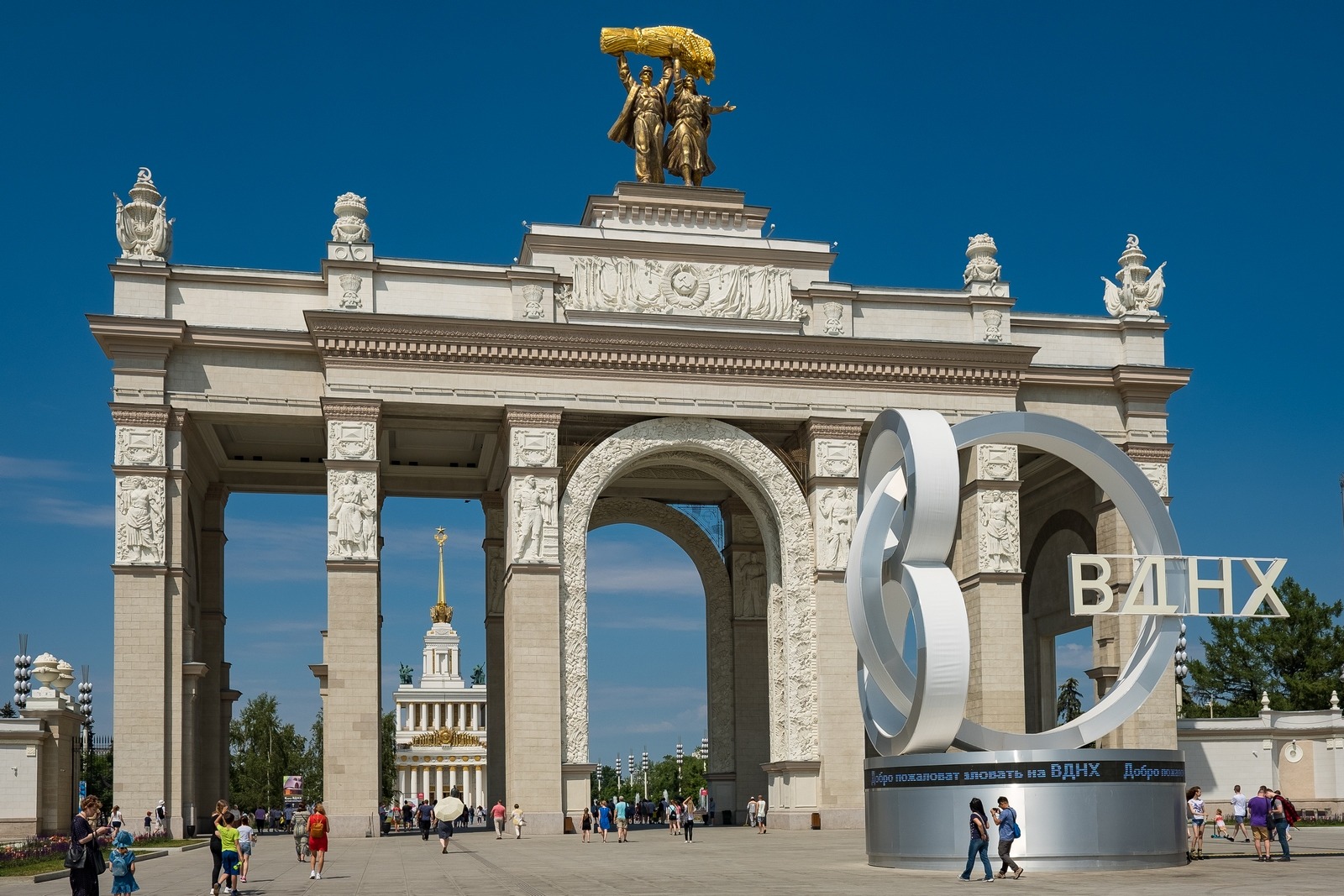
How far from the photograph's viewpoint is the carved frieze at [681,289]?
140 feet

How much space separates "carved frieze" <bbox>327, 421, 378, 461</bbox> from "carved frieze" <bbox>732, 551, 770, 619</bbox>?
45.9ft

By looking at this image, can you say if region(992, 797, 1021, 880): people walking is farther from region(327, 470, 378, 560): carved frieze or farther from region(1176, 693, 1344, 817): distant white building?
region(1176, 693, 1344, 817): distant white building

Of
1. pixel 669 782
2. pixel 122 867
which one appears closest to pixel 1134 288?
pixel 122 867

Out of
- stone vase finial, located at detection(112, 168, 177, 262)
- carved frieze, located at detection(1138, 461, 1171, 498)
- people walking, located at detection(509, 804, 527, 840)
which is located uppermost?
stone vase finial, located at detection(112, 168, 177, 262)

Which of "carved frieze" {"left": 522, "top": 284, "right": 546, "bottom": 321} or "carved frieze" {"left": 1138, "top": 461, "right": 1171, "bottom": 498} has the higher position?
"carved frieze" {"left": 522, "top": 284, "right": 546, "bottom": 321}

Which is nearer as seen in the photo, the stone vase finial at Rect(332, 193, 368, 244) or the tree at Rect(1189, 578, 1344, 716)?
the stone vase finial at Rect(332, 193, 368, 244)

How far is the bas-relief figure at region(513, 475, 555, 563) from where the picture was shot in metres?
40.4

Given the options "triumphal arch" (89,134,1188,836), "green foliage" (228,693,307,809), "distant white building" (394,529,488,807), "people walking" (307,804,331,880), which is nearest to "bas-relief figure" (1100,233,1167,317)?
"triumphal arch" (89,134,1188,836)

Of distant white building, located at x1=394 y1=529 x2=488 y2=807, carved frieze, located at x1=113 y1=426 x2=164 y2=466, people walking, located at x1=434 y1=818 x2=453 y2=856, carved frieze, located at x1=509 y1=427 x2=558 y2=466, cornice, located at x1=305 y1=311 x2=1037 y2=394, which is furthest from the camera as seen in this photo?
distant white building, located at x1=394 y1=529 x2=488 y2=807

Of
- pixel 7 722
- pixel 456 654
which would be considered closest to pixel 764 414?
pixel 7 722

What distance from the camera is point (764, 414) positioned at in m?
42.8

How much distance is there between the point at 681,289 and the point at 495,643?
1251 centimetres

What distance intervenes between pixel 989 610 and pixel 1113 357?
9061 mm

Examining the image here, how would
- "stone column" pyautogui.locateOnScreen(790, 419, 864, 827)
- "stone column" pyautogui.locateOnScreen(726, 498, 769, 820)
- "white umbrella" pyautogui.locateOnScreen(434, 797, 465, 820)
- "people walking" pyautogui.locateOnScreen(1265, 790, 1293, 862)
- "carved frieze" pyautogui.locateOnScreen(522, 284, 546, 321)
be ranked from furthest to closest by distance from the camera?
1. "stone column" pyautogui.locateOnScreen(726, 498, 769, 820)
2. "carved frieze" pyautogui.locateOnScreen(522, 284, 546, 321)
3. "stone column" pyautogui.locateOnScreen(790, 419, 864, 827)
4. "white umbrella" pyautogui.locateOnScreen(434, 797, 465, 820)
5. "people walking" pyautogui.locateOnScreen(1265, 790, 1293, 862)
